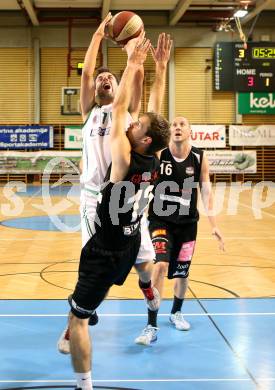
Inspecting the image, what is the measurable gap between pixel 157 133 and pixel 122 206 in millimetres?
509

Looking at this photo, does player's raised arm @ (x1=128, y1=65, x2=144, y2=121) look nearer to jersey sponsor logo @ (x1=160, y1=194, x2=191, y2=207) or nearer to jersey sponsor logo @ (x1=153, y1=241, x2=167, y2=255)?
jersey sponsor logo @ (x1=160, y1=194, x2=191, y2=207)

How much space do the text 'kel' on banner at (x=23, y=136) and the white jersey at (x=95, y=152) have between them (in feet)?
63.3

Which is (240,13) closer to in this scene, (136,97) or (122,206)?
(136,97)

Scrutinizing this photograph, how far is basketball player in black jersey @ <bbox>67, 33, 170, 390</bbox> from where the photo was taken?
315cm

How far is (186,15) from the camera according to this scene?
24000 millimetres

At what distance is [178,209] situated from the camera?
4914 millimetres

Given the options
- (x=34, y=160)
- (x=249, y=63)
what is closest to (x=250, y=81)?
(x=249, y=63)

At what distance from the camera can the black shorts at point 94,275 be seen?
326cm

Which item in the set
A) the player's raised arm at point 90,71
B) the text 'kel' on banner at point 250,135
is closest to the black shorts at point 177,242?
the player's raised arm at point 90,71

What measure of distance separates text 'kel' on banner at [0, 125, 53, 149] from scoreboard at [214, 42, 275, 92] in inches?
311

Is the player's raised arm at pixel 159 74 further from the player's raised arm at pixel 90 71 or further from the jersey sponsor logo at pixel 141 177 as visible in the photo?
the jersey sponsor logo at pixel 141 177

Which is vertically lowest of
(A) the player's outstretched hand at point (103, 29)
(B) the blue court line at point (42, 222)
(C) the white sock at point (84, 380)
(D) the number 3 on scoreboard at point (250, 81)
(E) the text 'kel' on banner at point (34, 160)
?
(B) the blue court line at point (42, 222)

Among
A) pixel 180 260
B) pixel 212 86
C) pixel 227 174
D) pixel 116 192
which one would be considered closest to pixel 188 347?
pixel 180 260

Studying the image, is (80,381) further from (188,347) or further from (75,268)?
(75,268)
